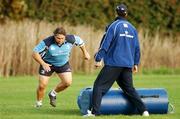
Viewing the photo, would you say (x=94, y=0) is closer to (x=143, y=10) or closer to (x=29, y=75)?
(x=143, y=10)

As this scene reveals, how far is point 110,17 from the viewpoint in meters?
36.1

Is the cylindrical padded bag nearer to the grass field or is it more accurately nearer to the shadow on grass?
the grass field

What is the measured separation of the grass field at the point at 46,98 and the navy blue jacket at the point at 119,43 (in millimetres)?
1031

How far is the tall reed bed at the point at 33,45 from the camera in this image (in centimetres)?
2959

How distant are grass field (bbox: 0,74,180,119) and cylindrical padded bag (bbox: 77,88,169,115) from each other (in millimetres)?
255

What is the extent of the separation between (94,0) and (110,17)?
120cm

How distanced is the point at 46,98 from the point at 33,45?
1004cm

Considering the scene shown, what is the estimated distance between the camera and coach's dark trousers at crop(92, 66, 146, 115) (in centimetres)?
1430

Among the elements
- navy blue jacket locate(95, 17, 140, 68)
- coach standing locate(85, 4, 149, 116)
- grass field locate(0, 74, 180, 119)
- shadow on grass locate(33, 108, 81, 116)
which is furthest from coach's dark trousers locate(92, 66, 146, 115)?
shadow on grass locate(33, 108, 81, 116)

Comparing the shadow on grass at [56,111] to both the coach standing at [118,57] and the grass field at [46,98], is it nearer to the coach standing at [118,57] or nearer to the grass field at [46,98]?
the grass field at [46,98]

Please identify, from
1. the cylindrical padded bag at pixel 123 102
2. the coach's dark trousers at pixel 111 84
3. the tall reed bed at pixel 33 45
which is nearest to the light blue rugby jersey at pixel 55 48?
the cylindrical padded bag at pixel 123 102

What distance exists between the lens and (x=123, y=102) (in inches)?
578

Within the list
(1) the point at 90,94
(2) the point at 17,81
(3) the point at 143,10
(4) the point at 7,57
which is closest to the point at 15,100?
(1) the point at 90,94

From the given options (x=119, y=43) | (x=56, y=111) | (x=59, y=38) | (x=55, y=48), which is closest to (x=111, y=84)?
(x=119, y=43)
